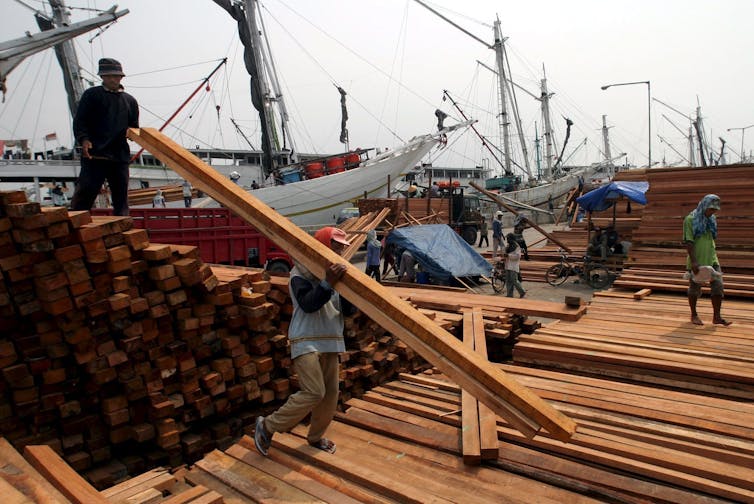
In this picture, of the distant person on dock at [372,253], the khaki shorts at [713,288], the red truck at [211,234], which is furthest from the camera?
the distant person on dock at [372,253]

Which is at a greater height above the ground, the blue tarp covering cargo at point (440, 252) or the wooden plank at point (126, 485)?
the blue tarp covering cargo at point (440, 252)

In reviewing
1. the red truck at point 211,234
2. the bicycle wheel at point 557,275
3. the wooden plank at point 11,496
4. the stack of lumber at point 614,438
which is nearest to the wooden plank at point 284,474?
the stack of lumber at point 614,438

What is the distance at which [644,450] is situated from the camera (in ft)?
10.4

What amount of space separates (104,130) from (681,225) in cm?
1098

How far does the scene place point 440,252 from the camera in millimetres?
13484

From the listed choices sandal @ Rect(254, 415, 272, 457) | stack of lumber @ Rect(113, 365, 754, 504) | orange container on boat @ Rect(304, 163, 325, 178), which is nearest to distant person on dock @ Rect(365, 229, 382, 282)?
stack of lumber @ Rect(113, 365, 754, 504)

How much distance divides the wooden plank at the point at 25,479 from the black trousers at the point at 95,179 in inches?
107

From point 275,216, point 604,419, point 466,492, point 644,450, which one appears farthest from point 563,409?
point 275,216

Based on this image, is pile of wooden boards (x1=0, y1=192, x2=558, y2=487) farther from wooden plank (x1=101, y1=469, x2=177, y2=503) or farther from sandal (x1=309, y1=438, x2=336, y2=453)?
sandal (x1=309, y1=438, x2=336, y2=453)

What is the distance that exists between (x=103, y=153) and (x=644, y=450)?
18.1 feet

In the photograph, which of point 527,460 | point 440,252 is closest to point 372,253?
point 440,252

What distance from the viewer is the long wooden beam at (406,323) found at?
101 inches

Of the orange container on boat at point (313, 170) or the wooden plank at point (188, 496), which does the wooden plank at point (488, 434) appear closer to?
the wooden plank at point (188, 496)

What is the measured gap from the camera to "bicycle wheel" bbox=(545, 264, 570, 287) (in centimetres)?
1422
